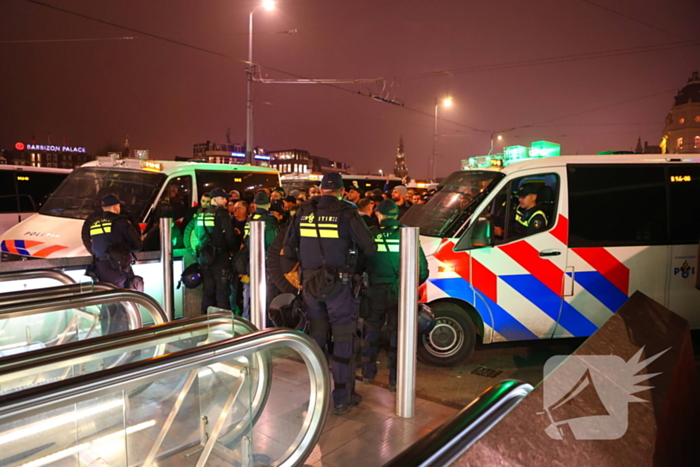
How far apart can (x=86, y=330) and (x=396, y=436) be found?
2.73 m

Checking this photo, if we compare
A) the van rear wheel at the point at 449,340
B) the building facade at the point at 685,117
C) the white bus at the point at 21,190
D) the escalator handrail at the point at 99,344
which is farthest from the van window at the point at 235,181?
the building facade at the point at 685,117

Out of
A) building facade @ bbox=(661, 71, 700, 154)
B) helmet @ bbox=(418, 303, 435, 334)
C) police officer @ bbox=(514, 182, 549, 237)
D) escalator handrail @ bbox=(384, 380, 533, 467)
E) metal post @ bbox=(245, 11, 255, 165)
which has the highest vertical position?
building facade @ bbox=(661, 71, 700, 154)

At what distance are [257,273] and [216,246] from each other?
1847 millimetres

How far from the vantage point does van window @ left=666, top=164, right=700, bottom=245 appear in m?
5.75

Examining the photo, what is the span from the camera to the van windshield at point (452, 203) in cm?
550

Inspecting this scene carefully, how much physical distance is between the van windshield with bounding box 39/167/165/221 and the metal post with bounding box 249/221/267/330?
14.4 ft

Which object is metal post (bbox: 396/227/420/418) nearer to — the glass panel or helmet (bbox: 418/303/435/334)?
helmet (bbox: 418/303/435/334)

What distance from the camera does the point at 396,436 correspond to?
3.86 metres

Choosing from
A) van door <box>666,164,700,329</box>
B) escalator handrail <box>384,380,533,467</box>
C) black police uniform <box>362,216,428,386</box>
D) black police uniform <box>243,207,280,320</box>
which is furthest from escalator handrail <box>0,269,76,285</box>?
van door <box>666,164,700,329</box>

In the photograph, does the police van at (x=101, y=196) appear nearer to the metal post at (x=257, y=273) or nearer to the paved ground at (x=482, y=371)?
the metal post at (x=257, y=273)

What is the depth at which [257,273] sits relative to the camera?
193 inches

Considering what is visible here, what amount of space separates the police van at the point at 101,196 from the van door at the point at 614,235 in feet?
21.4

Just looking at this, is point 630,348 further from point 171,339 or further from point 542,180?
point 542,180

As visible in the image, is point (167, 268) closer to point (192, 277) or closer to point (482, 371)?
point (192, 277)
